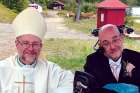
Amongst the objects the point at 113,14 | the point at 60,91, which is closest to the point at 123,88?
the point at 60,91

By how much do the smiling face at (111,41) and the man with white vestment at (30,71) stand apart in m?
0.98

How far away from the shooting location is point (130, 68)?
4.13 m

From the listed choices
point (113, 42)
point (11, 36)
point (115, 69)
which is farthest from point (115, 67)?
point (11, 36)

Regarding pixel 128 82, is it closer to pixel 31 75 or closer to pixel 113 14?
pixel 31 75

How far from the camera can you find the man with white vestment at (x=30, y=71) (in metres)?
3.05

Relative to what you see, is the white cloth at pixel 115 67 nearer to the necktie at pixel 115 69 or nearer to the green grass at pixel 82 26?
the necktie at pixel 115 69

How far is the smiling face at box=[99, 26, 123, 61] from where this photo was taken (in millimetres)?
4020

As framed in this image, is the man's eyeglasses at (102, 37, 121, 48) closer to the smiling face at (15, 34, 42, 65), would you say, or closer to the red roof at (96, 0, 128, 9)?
the smiling face at (15, 34, 42, 65)

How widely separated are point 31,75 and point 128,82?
4.01ft

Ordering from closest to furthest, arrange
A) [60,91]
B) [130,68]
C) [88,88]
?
[60,91] → [88,88] → [130,68]

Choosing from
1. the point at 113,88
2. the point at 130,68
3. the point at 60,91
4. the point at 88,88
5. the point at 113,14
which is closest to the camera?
the point at 60,91

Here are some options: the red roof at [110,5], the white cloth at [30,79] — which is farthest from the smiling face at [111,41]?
the red roof at [110,5]

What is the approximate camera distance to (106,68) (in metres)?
4.14

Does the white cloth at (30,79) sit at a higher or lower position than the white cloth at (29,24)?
lower
